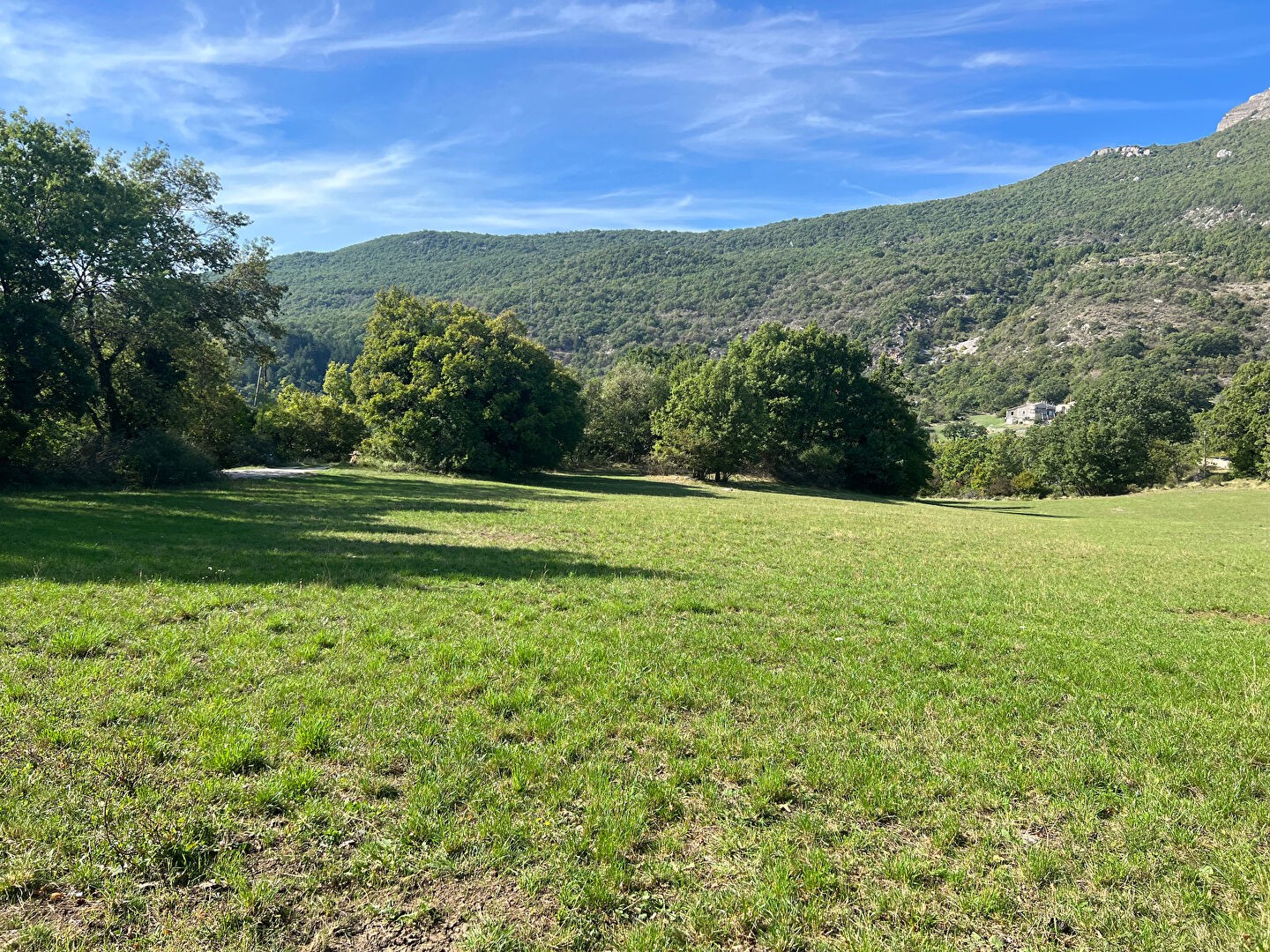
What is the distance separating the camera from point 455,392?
41.1 metres

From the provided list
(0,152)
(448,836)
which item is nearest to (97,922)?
(448,836)

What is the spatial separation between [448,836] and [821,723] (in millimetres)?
3798

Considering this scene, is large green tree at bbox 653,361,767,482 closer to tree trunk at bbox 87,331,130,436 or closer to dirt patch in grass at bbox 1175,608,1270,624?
tree trunk at bbox 87,331,130,436

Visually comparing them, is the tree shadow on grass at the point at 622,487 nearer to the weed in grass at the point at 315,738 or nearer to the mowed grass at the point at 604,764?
the mowed grass at the point at 604,764

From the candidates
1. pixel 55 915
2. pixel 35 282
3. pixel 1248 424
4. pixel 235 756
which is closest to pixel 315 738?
pixel 235 756

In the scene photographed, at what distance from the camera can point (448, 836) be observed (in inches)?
165

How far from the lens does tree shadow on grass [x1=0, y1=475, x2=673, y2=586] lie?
429 inches

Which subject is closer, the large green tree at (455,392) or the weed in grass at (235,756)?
the weed in grass at (235,756)

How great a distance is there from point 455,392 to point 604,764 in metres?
38.7

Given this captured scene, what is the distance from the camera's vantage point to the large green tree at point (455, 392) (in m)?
41.6

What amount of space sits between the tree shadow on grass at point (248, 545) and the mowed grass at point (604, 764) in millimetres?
227

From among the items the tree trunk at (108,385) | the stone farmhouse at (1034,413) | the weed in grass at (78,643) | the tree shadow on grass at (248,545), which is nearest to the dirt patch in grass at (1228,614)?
the tree shadow on grass at (248,545)

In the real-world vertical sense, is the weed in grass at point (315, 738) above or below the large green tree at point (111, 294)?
below

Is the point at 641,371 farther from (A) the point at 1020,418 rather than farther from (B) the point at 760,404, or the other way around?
(A) the point at 1020,418
